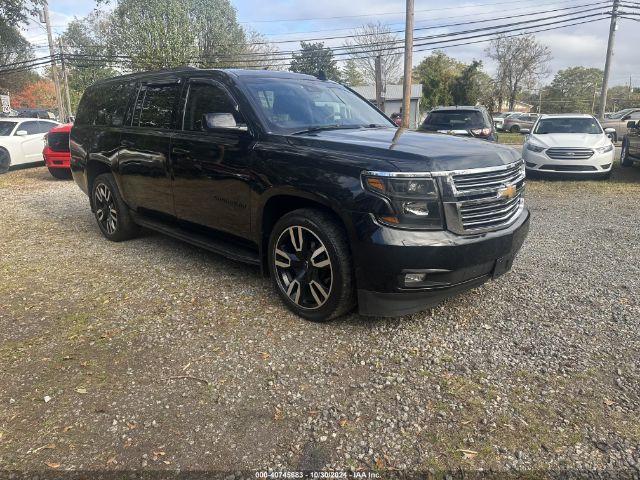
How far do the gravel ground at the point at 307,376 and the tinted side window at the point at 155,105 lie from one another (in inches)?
58.6

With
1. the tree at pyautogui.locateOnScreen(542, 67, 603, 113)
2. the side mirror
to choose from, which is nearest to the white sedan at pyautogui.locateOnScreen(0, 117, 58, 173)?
the side mirror

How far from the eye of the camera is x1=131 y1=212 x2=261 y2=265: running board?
394 cm

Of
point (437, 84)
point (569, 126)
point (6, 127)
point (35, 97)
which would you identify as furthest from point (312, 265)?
point (35, 97)

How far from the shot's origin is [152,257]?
5176 mm

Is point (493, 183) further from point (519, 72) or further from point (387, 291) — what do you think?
point (519, 72)

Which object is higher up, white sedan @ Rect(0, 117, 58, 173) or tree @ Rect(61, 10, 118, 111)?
tree @ Rect(61, 10, 118, 111)

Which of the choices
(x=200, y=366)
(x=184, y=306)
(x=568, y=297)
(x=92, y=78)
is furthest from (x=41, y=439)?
(x=92, y=78)

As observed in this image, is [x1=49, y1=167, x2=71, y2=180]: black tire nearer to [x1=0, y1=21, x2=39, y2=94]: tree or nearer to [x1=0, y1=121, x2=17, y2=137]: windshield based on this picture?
[x1=0, y1=121, x2=17, y2=137]: windshield

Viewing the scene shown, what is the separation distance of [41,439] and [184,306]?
1610mm

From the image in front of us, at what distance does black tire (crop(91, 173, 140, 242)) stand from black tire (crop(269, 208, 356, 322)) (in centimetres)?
264

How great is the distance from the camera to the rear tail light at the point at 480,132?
36.4 ft

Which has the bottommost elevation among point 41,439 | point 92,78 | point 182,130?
point 41,439

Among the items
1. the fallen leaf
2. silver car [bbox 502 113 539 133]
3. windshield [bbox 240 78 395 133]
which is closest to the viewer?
the fallen leaf

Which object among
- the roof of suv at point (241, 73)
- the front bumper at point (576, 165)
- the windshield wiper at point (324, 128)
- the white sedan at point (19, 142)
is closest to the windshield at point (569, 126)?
the front bumper at point (576, 165)
